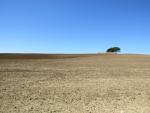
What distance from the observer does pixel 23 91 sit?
390 inches

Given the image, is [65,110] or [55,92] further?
[55,92]

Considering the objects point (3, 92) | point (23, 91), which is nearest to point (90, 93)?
point (23, 91)

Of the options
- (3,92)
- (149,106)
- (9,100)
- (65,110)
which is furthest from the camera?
(3,92)

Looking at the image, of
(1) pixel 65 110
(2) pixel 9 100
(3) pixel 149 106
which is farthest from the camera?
(2) pixel 9 100

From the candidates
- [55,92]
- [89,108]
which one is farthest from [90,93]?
[89,108]

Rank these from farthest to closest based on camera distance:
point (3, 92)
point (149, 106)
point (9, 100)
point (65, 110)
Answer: point (3, 92) → point (9, 100) → point (149, 106) → point (65, 110)

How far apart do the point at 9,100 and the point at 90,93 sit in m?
3.47

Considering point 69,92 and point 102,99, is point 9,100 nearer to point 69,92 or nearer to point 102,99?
point 69,92

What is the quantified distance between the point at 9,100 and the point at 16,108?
1121mm

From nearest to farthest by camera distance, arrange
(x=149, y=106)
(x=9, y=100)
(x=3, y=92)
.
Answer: (x=149, y=106)
(x=9, y=100)
(x=3, y=92)

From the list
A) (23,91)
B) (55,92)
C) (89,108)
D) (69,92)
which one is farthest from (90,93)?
(23,91)

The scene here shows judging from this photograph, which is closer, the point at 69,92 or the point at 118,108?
the point at 118,108

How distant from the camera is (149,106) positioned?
752cm

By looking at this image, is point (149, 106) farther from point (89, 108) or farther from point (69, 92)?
point (69, 92)
